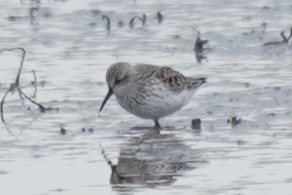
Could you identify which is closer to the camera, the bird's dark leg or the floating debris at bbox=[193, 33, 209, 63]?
the bird's dark leg

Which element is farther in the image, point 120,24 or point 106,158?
point 120,24

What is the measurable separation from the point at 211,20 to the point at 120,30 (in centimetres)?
118

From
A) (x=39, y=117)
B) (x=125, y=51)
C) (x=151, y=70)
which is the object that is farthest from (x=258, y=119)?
(x=125, y=51)

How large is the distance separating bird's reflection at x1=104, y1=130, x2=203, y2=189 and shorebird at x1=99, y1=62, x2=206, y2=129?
0.46 metres

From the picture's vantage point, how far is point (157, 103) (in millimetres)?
13133

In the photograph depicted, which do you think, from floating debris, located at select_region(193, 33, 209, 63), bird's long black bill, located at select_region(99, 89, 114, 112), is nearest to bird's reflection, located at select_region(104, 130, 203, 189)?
bird's long black bill, located at select_region(99, 89, 114, 112)

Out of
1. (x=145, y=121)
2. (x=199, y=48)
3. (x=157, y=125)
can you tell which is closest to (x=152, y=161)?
(x=157, y=125)

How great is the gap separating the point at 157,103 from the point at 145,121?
1.59 ft

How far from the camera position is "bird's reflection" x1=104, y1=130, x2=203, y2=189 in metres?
11.0

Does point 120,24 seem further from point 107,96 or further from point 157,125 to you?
point 157,125

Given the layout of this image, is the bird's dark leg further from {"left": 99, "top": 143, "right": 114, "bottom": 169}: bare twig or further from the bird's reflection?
{"left": 99, "top": 143, "right": 114, "bottom": 169}: bare twig

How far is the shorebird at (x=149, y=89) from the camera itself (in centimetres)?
1312

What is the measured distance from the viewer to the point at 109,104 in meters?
14.0

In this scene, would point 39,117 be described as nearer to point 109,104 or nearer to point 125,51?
point 109,104
